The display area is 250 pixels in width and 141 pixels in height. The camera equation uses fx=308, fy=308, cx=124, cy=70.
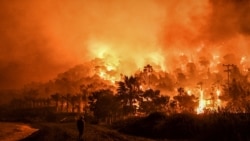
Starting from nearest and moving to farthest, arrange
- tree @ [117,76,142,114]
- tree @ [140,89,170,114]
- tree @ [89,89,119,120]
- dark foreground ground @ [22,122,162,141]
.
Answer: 1. dark foreground ground @ [22,122,162,141]
2. tree @ [89,89,119,120]
3. tree @ [140,89,170,114]
4. tree @ [117,76,142,114]

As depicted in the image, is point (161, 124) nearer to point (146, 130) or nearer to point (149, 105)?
point (146, 130)

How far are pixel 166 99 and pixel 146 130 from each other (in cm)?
8077

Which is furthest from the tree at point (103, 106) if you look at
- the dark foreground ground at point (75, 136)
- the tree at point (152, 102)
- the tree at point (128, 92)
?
the dark foreground ground at point (75, 136)

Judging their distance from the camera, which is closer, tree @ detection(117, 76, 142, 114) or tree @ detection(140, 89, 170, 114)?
tree @ detection(140, 89, 170, 114)

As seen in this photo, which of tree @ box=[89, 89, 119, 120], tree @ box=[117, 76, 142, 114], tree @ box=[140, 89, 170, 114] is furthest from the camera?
tree @ box=[117, 76, 142, 114]

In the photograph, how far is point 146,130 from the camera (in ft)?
98.8

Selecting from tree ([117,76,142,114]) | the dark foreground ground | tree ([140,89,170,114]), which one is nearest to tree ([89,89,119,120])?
tree ([117,76,142,114])

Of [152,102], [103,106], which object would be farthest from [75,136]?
[152,102]

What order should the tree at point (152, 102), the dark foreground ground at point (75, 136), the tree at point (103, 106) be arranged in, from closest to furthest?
the dark foreground ground at point (75, 136)
the tree at point (103, 106)
the tree at point (152, 102)

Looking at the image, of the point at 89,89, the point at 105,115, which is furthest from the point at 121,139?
the point at 89,89

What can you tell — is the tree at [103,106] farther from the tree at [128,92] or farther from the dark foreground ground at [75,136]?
the dark foreground ground at [75,136]

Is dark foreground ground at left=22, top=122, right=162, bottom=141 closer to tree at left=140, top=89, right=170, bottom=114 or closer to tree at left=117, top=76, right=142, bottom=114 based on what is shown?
tree at left=140, top=89, right=170, bottom=114

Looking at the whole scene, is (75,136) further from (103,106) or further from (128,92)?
(128,92)

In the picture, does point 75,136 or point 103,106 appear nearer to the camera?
point 75,136
